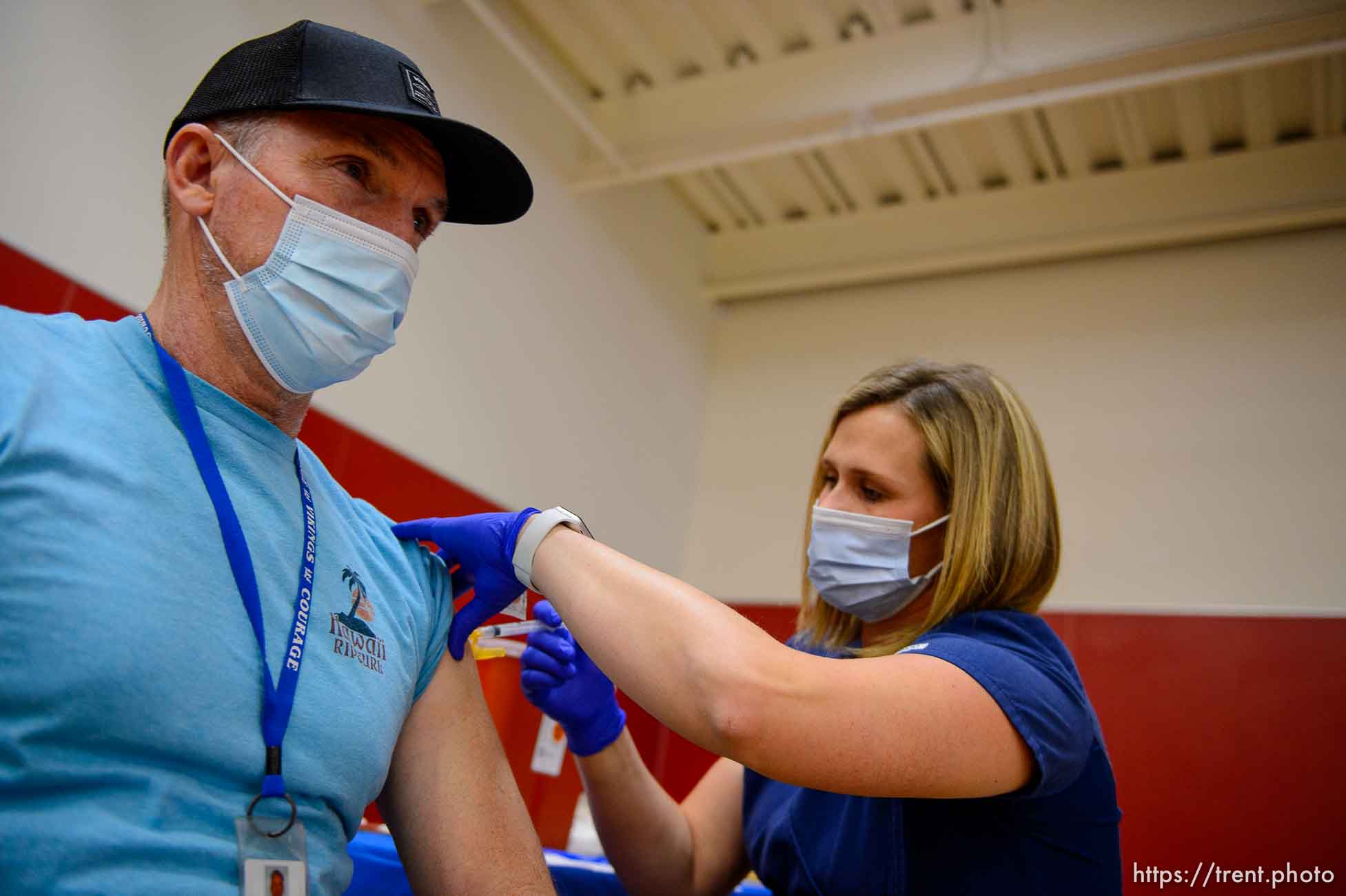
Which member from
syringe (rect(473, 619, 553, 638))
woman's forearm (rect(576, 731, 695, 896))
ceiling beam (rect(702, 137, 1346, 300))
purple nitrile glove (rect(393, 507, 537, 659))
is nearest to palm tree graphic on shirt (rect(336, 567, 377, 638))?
purple nitrile glove (rect(393, 507, 537, 659))

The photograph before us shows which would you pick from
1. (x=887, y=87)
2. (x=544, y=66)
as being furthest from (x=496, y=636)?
(x=544, y=66)

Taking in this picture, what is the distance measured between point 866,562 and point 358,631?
3.16 feet

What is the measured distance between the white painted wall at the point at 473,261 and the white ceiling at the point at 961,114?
273 mm

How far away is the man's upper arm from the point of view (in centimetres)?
137

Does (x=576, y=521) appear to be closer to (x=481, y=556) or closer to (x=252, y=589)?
(x=481, y=556)

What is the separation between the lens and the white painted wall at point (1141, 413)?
4.50 metres

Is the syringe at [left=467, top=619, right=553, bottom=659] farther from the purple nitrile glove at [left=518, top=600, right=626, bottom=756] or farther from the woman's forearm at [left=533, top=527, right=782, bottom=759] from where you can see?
the woman's forearm at [left=533, top=527, right=782, bottom=759]

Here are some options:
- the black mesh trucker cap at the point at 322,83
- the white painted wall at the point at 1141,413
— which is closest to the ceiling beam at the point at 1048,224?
the white painted wall at the point at 1141,413

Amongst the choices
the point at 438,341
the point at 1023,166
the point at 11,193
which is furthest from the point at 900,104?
the point at 11,193

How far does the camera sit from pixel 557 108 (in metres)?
5.06

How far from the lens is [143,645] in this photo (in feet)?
3.34

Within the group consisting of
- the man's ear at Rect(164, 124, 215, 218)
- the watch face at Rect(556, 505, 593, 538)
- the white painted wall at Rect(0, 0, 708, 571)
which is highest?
the white painted wall at Rect(0, 0, 708, 571)

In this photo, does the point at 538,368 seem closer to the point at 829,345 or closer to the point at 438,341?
the point at 438,341

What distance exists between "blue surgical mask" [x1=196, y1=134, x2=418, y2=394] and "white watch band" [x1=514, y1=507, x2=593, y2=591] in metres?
0.32
